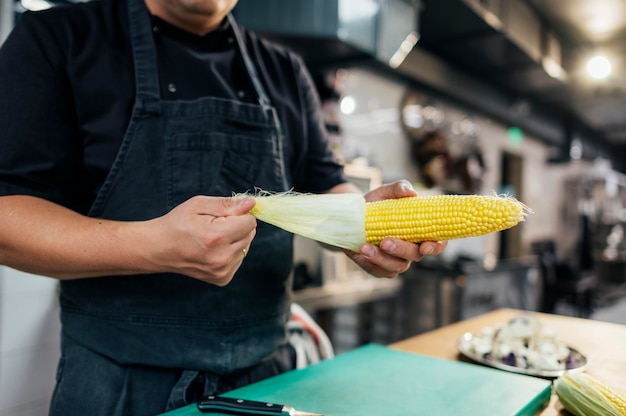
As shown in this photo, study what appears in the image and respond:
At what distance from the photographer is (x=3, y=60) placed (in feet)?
3.12

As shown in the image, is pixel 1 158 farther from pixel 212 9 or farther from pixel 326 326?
pixel 326 326

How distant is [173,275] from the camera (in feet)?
3.45

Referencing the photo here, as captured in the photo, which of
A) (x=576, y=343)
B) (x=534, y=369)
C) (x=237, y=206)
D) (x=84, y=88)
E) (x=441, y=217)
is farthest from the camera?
(x=576, y=343)

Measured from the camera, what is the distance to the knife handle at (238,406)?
842 mm

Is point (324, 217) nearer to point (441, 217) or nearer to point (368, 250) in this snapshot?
point (368, 250)

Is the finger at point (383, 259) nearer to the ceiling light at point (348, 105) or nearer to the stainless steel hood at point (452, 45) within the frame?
the stainless steel hood at point (452, 45)

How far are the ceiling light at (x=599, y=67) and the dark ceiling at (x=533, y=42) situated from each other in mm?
357

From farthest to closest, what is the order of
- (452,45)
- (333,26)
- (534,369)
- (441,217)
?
(452,45) < (333,26) < (534,369) < (441,217)

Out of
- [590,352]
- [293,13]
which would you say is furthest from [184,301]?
[293,13]

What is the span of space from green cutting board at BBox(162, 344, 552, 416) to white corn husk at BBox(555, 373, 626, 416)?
5cm

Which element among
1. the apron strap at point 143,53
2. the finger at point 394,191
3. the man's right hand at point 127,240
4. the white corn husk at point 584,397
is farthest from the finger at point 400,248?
the apron strap at point 143,53

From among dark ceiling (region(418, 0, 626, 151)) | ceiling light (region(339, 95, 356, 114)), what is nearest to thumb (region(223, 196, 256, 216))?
dark ceiling (region(418, 0, 626, 151))

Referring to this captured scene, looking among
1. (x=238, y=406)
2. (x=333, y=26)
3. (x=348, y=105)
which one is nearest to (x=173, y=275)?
(x=238, y=406)

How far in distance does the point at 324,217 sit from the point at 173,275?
0.38 meters
